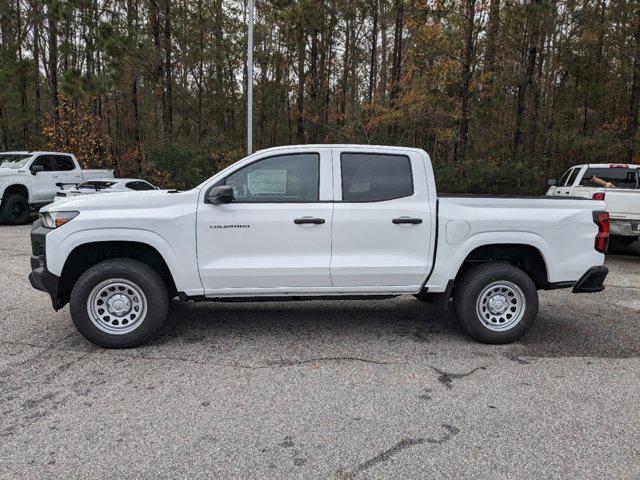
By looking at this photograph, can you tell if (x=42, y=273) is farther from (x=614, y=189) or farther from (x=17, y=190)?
(x=17, y=190)

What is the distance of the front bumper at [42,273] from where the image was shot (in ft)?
15.2

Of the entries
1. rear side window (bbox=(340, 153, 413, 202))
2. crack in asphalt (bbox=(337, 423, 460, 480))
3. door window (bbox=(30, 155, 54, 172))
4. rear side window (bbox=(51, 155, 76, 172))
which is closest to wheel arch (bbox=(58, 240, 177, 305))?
rear side window (bbox=(340, 153, 413, 202))

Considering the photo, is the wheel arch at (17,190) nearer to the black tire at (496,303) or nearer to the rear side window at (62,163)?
the rear side window at (62,163)

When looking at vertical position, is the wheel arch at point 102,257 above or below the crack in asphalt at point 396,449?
above

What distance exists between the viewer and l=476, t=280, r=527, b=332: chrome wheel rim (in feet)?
16.4

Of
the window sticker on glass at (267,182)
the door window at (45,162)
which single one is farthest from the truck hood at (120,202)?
the door window at (45,162)

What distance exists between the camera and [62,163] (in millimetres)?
15336

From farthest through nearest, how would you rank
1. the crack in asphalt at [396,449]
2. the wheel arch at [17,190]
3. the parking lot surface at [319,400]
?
the wheel arch at [17,190] → the parking lot surface at [319,400] → the crack in asphalt at [396,449]

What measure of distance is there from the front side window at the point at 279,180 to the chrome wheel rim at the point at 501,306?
1.93 meters

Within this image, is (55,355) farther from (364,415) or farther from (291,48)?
(291,48)

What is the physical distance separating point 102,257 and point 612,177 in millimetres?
10826

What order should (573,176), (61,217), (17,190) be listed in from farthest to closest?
(17,190), (573,176), (61,217)

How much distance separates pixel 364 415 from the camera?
3.54 metres

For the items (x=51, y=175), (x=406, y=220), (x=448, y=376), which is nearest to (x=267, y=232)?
(x=406, y=220)
